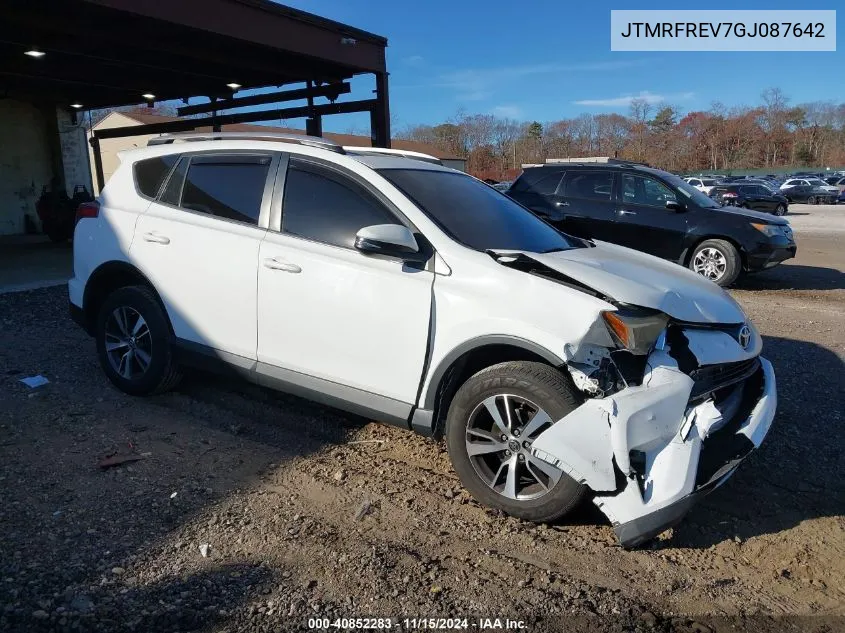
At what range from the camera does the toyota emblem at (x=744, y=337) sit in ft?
Result: 11.5

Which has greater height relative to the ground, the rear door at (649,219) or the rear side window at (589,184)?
the rear side window at (589,184)

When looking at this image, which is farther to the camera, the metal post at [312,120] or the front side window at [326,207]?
the metal post at [312,120]

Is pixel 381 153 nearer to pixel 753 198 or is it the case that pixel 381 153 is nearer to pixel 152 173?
pixel 152 173

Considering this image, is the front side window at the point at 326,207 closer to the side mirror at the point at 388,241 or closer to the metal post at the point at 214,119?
the side mirror at the point at 388,241

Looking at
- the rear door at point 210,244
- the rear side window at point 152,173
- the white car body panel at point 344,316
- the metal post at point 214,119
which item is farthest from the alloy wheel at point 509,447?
the metal post at point 214,119

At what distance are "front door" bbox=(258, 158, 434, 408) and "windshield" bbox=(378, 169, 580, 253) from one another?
265 mm

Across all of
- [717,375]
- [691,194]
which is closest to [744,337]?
[717,375]

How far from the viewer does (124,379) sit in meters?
4.84

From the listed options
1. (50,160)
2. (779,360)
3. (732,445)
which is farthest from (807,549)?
(50,160)

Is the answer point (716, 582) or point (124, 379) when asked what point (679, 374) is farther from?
point (124, 379)

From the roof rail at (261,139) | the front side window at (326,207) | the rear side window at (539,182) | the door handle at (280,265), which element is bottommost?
the door handle at (280,265)

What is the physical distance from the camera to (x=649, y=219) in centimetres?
1007

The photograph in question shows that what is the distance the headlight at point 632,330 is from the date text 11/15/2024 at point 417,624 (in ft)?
4.24

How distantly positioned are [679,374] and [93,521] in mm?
2904
